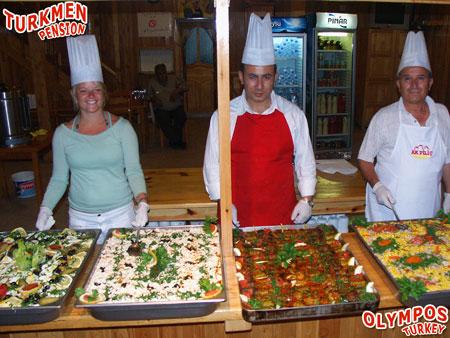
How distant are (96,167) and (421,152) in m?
2.07

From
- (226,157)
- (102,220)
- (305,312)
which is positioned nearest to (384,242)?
(305,312)

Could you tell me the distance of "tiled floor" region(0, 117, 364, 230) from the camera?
541 centimetres

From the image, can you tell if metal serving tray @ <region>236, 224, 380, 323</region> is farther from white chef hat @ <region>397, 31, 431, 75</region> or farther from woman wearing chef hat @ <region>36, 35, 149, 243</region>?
white chef hat @ <region>397, 31, 431, 75</region>

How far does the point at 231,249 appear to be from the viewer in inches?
81.6

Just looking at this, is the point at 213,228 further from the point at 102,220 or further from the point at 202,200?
the point at 202,200

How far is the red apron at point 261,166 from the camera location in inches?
105

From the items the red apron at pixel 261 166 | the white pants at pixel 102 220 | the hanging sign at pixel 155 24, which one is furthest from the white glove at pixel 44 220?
the hanging sign at pixel 155 24

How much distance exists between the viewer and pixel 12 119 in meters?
5.06

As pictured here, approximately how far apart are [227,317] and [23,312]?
81 centimetres

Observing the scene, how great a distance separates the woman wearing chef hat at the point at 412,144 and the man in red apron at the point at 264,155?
50 centimetres

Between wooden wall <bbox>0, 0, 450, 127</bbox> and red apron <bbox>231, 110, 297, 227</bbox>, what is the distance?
20.3 ft

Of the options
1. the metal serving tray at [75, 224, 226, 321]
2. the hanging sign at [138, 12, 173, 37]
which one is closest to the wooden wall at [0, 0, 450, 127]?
the hanging sign at [138, 12, 173, 37]

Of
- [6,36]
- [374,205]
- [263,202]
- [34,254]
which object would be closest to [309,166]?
[263,202]

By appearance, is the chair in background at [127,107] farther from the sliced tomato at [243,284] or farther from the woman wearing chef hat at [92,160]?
the sliced tomato at [243,284]
